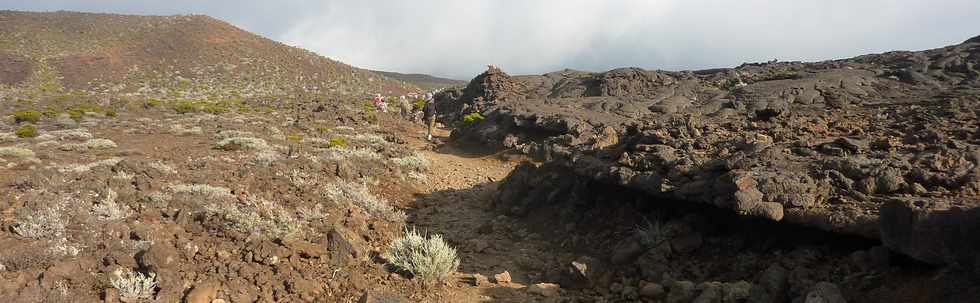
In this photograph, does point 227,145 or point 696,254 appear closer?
point 696,254

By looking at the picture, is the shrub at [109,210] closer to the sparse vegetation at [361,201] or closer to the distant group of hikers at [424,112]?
the sparse vegetation at [361,201]

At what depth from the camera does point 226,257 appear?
17.5ft

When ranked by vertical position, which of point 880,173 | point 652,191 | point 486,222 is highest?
point 880,173

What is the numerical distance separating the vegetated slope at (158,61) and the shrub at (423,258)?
47.5 metres

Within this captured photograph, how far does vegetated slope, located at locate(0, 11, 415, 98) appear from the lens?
161 ft

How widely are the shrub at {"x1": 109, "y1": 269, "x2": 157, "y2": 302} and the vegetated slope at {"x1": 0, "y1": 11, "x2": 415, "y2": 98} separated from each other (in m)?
47.8

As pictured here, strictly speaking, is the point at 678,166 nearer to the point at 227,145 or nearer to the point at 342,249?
the point at 342,249

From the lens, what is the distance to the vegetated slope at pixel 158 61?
49.1m

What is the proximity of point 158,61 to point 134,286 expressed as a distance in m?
65.0

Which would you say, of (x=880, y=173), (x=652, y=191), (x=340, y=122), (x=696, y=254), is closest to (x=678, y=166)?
(x=652, y=191)

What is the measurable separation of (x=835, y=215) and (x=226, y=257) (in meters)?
5.99

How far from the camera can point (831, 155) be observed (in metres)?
5.78

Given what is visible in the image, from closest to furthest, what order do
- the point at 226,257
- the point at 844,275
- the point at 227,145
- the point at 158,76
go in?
the point at 844,275
the point at 226,257
the point at 227,145
the point at 158,76

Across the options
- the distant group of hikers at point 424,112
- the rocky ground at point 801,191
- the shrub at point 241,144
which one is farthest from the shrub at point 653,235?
the distant group of hikers at point 424,112
